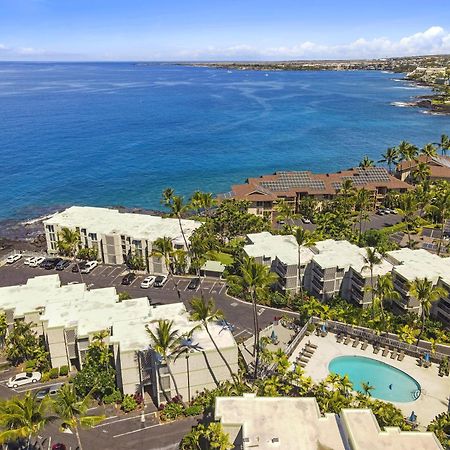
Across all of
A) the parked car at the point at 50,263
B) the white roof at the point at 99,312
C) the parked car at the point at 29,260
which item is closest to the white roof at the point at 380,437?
the white roof at the point at 99,312

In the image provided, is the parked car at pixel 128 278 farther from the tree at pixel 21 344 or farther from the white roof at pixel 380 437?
the white roof at pixel 380 437

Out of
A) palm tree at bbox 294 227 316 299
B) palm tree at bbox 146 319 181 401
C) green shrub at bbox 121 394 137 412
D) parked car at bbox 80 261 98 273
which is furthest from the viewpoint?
parked car at bbox 80 261 98 273

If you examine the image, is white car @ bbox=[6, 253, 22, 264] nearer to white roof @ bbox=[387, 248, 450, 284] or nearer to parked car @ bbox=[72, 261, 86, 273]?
parked car @ bbox=[72, 261, 86, 273]

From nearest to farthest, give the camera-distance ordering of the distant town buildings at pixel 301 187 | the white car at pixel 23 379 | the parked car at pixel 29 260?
the white car at pixel 23 379 → the parked car at pixel 29 260 → the distant town buildings at pixel 301 187

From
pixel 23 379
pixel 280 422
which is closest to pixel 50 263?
pixel 23 379

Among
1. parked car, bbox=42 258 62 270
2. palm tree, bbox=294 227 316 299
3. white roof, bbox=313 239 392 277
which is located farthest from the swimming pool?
parked car, bbox=42 258 62 270

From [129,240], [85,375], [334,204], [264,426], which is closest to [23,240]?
[129,240]
